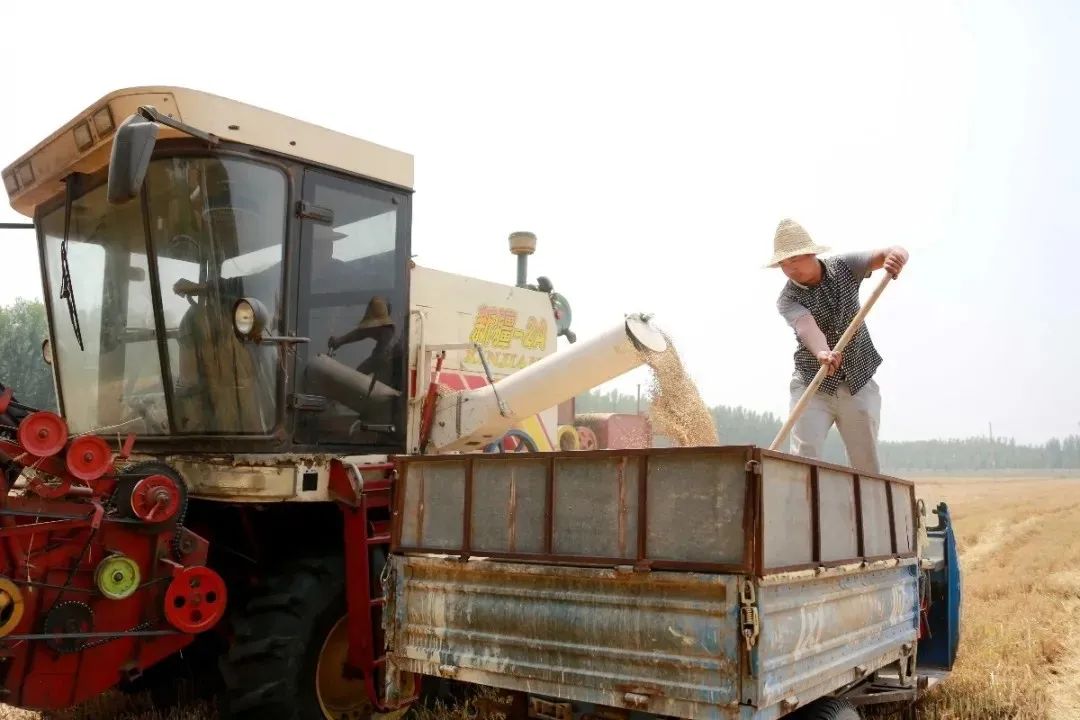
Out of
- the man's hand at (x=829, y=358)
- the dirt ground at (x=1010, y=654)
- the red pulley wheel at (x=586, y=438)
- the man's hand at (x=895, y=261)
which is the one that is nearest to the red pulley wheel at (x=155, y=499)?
the dirt ground at (x=1010, y=654)

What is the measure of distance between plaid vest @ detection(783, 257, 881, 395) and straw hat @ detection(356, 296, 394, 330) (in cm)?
208

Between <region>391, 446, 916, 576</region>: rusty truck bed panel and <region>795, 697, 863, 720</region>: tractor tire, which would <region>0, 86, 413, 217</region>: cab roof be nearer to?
<region>391, 446, 916, 576</region>: rusty truck bed panel

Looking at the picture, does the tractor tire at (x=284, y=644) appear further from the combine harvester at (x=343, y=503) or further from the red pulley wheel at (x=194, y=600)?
the red pulley wheel at (x=194, y=600)

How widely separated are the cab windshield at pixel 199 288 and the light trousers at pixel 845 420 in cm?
269

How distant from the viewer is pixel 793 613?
2.81 m

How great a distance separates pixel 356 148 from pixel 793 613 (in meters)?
3.17

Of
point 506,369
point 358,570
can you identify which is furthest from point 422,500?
point 506,369

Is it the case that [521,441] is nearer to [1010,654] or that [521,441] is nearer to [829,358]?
[829,358]

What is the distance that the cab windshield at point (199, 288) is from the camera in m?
4.24

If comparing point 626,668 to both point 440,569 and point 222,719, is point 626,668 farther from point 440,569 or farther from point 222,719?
point 222,719

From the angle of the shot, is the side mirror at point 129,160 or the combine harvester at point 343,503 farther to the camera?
the side mirror at point 129,160

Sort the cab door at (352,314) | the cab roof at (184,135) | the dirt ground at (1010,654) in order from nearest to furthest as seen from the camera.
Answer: the cab roof at (184,135), the cab door at (352,314), the dirt ground at (1010,654)

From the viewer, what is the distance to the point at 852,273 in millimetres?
4562

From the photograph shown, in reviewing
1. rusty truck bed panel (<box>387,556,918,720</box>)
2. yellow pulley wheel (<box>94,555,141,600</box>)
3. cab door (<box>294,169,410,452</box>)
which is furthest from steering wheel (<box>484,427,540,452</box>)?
yellow pulley wheel (<box>94,555,141,600</box>)
